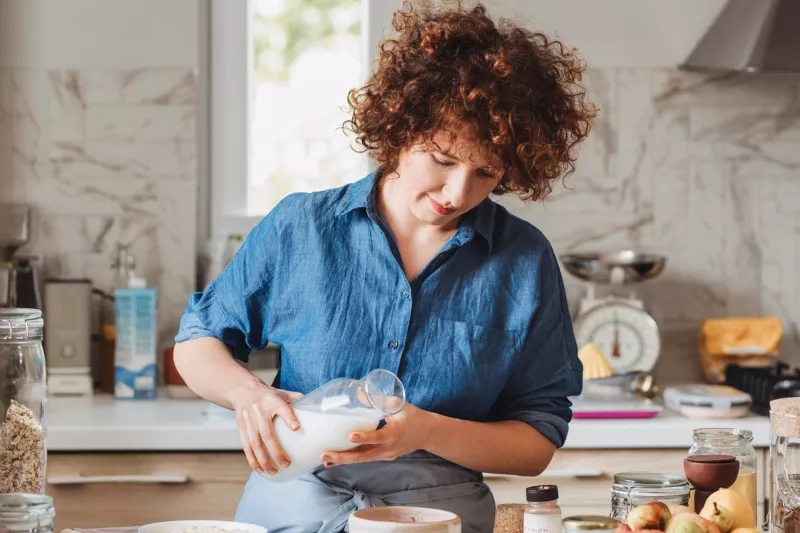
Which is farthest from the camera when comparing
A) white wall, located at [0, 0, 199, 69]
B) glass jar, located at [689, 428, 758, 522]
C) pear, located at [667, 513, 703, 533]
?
white wall, located at [0, 0, 199, 69]

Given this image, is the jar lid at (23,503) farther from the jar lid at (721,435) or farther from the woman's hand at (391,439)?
the jar lid at (721,435)

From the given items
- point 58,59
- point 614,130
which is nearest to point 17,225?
point 58,59

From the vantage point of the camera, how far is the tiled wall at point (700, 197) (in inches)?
121

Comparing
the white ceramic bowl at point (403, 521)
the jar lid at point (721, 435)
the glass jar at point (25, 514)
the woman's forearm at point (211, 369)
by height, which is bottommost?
the white ceramic bowl at point (403, 521)

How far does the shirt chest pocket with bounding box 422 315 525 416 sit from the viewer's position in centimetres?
149

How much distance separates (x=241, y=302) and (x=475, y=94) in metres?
0.49

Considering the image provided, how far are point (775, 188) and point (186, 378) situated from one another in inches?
86.0

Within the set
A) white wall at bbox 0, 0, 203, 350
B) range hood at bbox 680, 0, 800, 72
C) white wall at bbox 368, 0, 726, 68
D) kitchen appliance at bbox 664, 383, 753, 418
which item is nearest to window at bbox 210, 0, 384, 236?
white wall at bbox 0, 0, 203, 350

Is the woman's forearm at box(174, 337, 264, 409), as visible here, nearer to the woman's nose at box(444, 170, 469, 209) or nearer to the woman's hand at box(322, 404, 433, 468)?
the woman's hand at box(322, 404, 433, 468)

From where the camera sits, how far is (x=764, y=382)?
102 inches

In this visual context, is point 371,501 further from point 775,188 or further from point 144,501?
point 775,188

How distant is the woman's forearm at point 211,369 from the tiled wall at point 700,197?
170 centimetres

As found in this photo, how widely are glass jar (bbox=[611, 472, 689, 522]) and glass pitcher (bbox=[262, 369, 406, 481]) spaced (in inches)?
11.9

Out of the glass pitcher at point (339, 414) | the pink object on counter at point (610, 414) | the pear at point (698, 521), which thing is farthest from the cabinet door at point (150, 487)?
the pear at point (698, 521)
